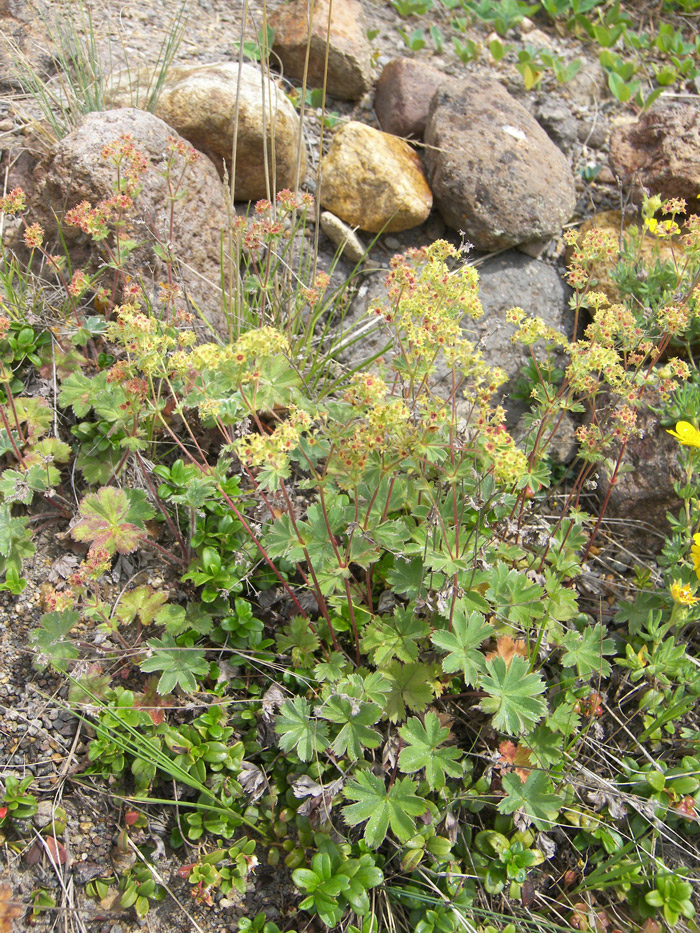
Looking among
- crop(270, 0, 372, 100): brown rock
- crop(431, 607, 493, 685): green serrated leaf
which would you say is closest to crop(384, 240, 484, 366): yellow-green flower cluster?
crop(431, 607, 493, 685): green serrated leaf

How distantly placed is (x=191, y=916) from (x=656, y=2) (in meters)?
6.97

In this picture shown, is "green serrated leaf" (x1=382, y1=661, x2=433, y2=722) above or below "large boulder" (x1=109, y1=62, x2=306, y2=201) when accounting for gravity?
below

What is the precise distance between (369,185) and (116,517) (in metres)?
2.37

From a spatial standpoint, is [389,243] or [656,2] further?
[656,2]

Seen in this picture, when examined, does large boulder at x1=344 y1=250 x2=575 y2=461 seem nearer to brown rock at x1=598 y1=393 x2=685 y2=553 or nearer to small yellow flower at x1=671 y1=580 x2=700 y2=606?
brown rock at x1=598 y1=393 x2=685 y2=553

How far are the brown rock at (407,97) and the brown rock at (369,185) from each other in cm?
37

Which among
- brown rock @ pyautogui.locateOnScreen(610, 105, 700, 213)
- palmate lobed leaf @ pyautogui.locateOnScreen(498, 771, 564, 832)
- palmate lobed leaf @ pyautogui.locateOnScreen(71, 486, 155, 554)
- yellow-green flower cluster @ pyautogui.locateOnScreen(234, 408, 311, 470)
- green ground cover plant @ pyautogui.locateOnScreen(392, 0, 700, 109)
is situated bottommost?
palmate lobed leaf @ pyautogui.locateOnScreen(498, 771, 564, 832)

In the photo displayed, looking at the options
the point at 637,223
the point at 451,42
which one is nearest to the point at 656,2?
the point at 451,42

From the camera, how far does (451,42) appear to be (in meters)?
4.93

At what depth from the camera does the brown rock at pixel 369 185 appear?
3719 millimetres

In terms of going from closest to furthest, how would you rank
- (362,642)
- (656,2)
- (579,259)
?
(362,642) < (579,259) < (656,2)

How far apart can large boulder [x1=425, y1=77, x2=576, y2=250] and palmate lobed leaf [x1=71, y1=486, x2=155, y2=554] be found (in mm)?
2461

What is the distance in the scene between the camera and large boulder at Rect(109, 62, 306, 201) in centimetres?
357

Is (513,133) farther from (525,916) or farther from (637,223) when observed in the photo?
(525,916)
